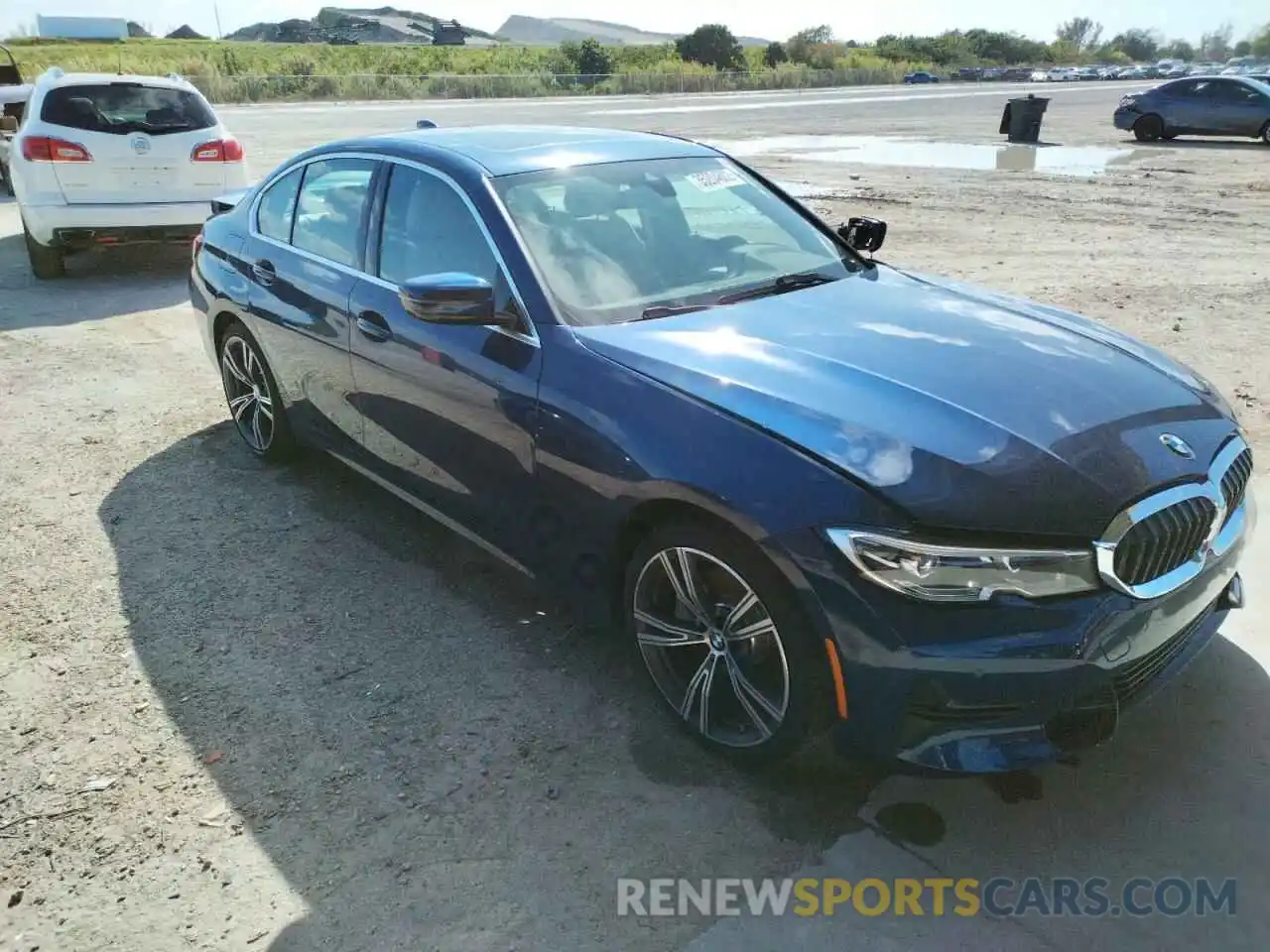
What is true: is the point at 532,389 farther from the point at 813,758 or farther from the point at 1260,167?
the point at 1260,167

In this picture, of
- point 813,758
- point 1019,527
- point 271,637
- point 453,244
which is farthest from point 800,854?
point 453,244

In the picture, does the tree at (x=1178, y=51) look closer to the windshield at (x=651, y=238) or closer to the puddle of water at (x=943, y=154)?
the puddle of water at (x=943, y=154)


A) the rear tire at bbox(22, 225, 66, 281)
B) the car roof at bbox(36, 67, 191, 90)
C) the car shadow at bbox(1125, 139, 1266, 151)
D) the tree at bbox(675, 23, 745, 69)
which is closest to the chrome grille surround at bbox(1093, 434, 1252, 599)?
the car roof at bbox(36, 67, 191, 90)

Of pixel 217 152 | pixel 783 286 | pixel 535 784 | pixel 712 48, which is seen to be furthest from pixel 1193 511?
pixel 712 48

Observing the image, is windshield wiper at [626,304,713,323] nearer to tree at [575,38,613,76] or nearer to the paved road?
the paved road

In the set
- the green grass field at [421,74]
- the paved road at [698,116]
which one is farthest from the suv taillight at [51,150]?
the green grass field at [421,74]

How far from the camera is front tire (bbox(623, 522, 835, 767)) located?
2627 mm

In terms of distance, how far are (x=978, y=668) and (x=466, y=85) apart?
50.3 metres

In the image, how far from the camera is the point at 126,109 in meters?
9.16

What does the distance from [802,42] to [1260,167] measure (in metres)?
79.0

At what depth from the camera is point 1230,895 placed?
98.7 inches

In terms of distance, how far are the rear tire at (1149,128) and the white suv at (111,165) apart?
21.2 m

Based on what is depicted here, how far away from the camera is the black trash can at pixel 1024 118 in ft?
74.3

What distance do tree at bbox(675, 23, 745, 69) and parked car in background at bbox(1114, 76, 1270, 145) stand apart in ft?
189
